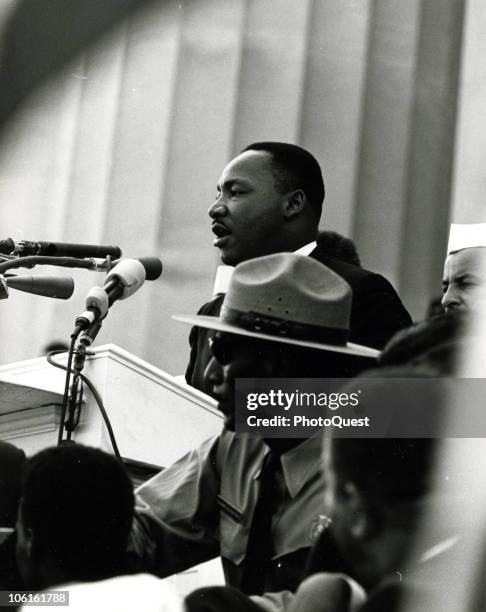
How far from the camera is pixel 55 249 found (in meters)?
2.72

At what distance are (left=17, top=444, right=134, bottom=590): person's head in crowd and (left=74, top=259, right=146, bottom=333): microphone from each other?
702 millimetres

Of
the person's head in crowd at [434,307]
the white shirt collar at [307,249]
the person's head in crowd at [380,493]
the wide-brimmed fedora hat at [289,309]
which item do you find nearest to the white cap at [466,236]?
the person's head in crowd at [434,307]

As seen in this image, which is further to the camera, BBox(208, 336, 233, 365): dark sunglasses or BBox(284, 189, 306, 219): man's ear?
BBox(284, 189, 306, 219): man's ear

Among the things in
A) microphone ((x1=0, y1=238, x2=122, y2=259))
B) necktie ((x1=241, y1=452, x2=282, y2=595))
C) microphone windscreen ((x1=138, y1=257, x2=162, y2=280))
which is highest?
microphone ((x1=0, y1=238, x2=122, y2=259))

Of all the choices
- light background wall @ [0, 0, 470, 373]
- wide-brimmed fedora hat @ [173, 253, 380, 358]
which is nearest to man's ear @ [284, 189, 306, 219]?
light background wall @ [0, 0, 470, 373]

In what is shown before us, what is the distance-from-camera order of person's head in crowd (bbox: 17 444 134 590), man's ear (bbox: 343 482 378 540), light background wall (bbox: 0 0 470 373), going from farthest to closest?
1. light background wall (bbox: 0 0 470 373)
2. person's head in crowd (bbox: 17 444 134 590)
3. man's ear (bbox: 343 482 378 540)

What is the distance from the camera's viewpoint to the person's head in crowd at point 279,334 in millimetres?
1876

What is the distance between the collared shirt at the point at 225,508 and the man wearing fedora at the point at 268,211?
24.3 inches

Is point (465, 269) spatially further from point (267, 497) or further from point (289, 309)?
point (267, 497)

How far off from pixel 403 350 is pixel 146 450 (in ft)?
3.55

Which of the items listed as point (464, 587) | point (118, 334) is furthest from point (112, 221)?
point (464, 587)

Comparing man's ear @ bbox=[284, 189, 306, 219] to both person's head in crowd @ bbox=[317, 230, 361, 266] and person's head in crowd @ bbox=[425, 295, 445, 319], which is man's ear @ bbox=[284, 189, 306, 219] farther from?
person's head in crowd @ bbox=[425, 295, 445, 319]

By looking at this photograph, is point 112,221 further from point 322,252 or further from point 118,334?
point 322,252

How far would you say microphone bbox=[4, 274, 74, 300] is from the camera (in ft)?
8.72
